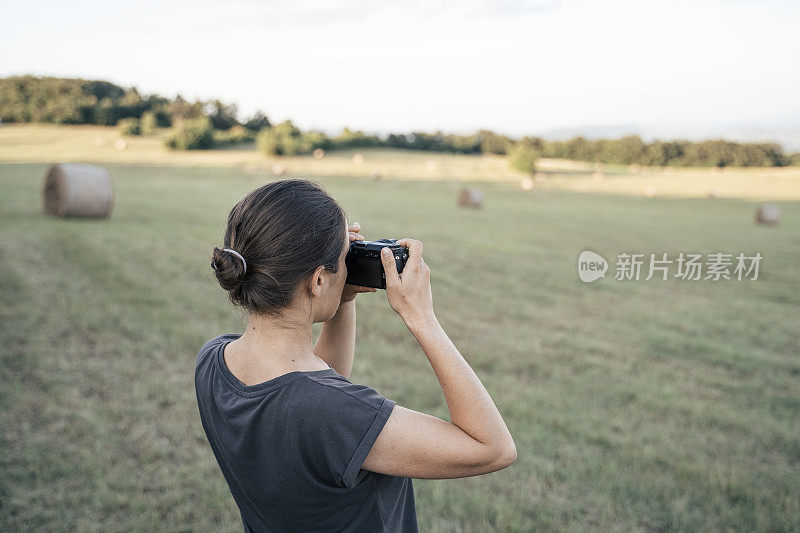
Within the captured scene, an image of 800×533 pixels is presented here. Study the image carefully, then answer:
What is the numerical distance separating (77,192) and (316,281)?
45.9 ft

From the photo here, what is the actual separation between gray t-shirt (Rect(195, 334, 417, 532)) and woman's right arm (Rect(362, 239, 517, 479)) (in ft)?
0.22

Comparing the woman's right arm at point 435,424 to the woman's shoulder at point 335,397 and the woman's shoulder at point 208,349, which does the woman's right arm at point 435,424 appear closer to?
the woman's shoulder at point 335,397

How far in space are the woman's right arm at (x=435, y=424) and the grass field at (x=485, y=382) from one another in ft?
7.12

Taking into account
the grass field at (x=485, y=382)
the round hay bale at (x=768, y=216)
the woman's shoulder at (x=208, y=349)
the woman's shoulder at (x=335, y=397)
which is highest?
the woman's shoulder at (x=335, y=397)

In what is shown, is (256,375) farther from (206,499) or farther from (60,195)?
(60,195)

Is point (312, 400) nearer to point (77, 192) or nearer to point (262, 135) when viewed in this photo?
point (77, 192)

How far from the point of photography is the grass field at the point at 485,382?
3.38 metres

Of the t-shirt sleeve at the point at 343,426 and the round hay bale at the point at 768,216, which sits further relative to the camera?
the round hay bale at the point at 768,216

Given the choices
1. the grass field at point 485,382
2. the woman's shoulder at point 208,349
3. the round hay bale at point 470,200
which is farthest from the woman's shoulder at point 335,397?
the round hay bale at point 470,200

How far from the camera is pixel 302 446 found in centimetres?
130

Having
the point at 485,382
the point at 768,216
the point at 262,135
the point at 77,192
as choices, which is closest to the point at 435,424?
the point at 485,382

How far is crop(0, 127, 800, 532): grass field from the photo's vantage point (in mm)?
3381

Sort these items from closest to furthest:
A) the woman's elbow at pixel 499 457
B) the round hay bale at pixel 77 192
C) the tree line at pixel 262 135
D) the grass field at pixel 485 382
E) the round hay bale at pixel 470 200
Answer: the woman's elbow at pixel 499 457, the grass field at pixel 485 382, the round hay bale at pixel 77 192, the round hay bale at pixel 470 200, the tree line at pixel 262 135

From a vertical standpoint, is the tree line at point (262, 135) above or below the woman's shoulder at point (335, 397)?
above
